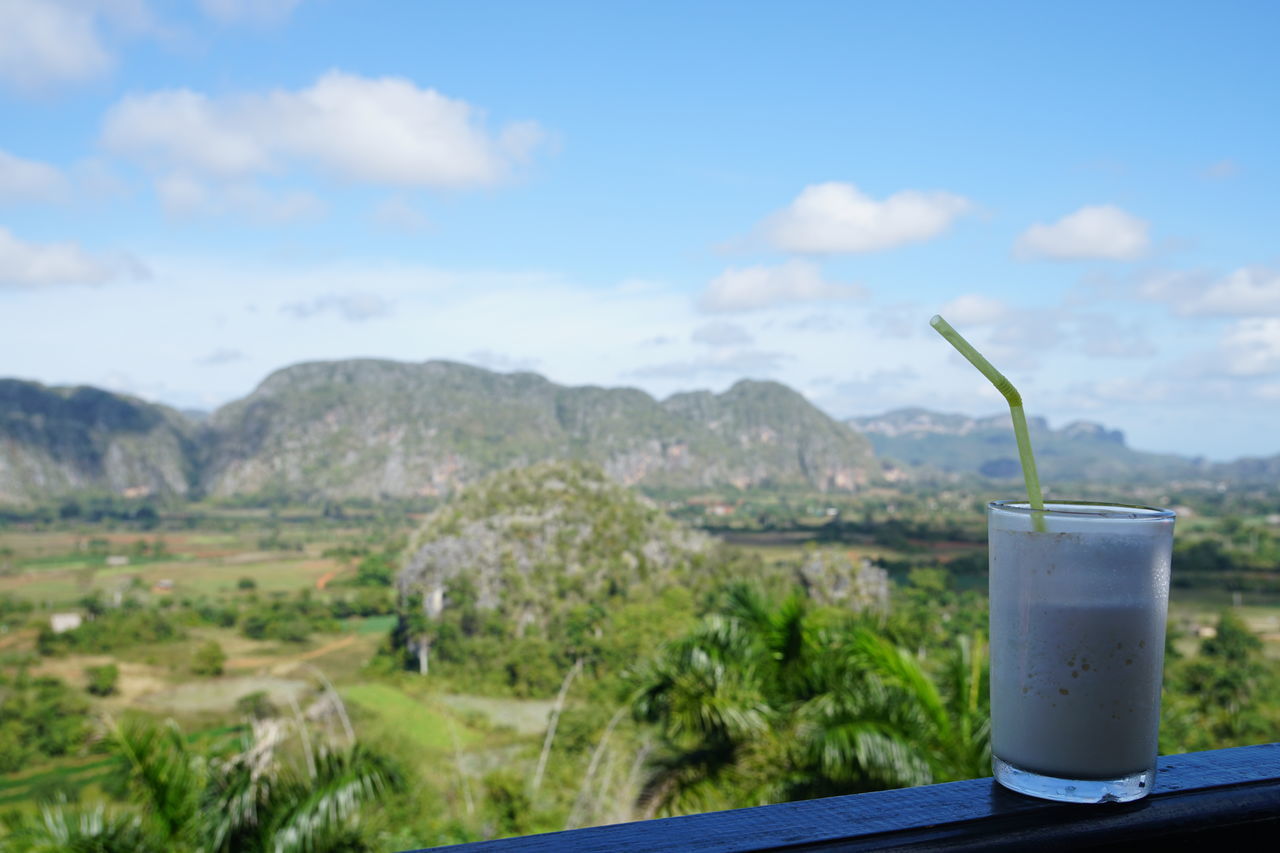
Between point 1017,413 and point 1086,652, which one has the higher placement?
point 1017,413

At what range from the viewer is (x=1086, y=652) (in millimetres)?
657

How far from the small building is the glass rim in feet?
123

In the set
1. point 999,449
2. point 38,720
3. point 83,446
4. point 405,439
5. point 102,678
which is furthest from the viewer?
point 999,449

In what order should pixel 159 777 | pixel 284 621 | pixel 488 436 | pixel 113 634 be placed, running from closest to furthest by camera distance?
pixel 159 777 < pixel 113 634 < pixel 284 621 < pixel 488 436

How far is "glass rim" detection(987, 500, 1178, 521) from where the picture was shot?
67 cm

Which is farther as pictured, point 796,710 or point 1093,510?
point 796,710

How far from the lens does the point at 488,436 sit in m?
49.4

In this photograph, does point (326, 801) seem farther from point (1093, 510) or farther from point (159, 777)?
point (1093, 510)

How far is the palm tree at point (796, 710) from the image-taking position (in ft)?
19.1

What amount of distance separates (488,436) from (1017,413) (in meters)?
49.4

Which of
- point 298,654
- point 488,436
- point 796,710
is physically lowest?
point 298,654

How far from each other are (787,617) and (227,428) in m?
52.2

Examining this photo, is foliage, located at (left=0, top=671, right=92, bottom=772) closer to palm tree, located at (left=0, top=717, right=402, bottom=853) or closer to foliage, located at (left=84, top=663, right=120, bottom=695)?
foliage, located at (left=84, top=663, right=120, bottom=695)

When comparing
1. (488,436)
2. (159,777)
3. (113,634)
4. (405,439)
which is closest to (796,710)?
(159,777)
